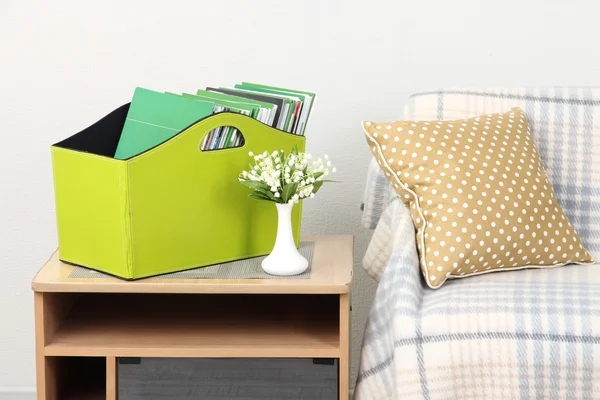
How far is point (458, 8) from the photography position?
2.11m

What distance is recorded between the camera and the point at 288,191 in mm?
1620

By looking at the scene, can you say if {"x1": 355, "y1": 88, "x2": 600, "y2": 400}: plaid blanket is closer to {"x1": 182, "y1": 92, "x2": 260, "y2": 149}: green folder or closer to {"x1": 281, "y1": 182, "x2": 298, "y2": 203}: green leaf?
{"x1": 281, "y1": 182, "x2": 298, "y2": 203}: green leaf

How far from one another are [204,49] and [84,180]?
2.11ft

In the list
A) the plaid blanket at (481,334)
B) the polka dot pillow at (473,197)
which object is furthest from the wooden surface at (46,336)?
the polka dot pillow at (473,197)

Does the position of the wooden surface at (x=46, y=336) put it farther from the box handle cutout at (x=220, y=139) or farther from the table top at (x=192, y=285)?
the box handle cutout at (x=220, y=139)

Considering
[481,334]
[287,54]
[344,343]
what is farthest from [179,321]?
[287,54]

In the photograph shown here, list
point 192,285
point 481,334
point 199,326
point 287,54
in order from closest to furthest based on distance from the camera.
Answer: point 481,334 → point 192,285 → point 199,326 → point 287,54

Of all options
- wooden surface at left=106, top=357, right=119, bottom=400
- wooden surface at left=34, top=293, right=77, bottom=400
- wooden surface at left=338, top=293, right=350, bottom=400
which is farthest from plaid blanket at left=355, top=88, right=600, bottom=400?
wooden surface at left=34, top=293, right=77, bottom=400

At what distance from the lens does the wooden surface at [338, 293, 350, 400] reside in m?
Result: 1.59

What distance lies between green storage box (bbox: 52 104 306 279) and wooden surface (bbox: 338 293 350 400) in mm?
242

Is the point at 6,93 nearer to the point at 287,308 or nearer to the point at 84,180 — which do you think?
the point at 84,180

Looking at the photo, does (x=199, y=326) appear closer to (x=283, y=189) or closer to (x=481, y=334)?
(x=283, y=189)

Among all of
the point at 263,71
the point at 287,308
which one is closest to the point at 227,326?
the point at 287,308

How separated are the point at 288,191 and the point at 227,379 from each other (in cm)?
37
